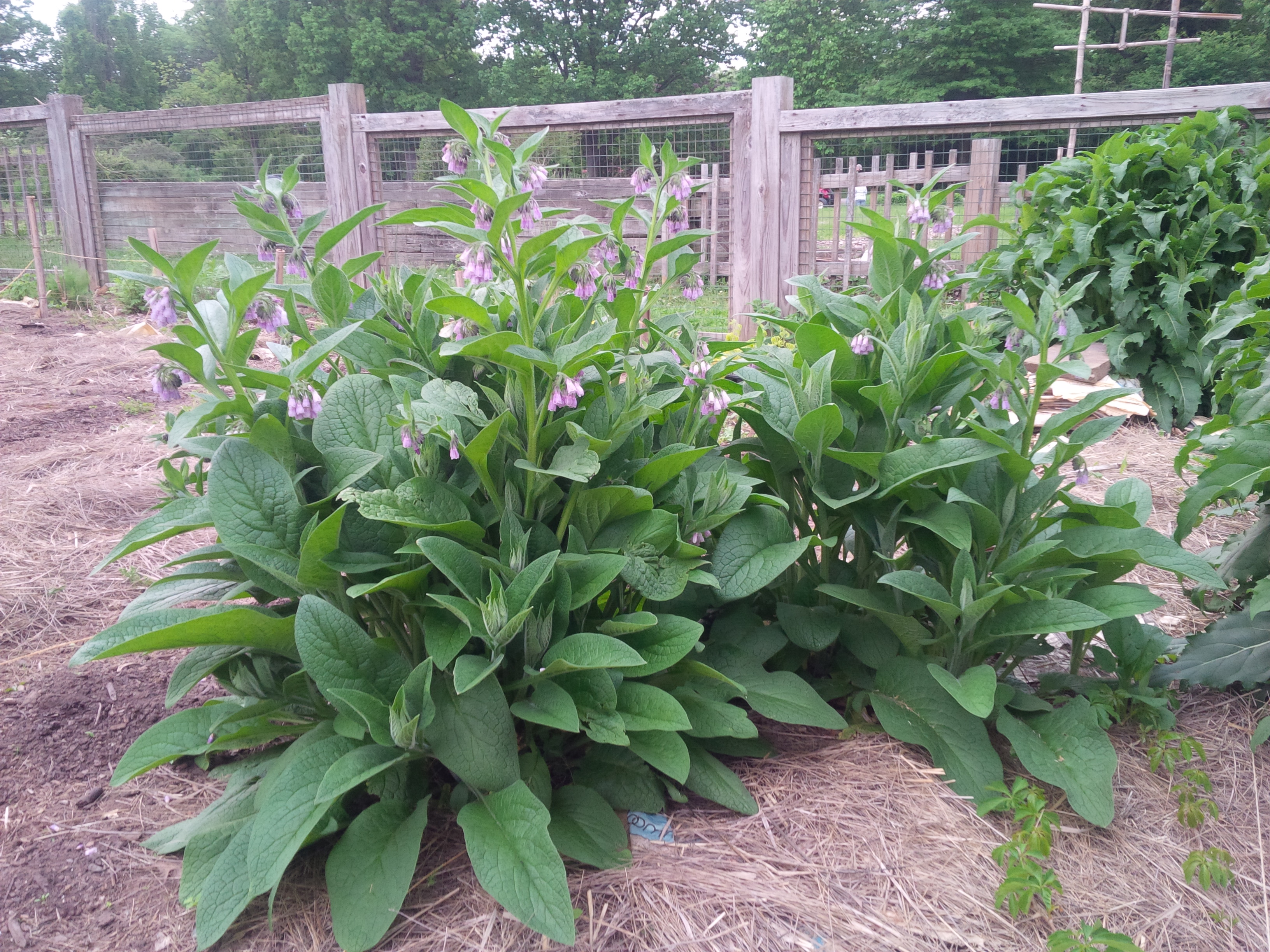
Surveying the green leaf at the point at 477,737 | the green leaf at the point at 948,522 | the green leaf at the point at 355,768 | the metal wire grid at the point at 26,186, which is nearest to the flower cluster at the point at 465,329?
the green leaf at the point at 477,737

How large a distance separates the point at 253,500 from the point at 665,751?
99 centimetres

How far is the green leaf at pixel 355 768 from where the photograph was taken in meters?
1.52

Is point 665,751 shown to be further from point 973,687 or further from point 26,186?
point 26,186

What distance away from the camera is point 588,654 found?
1.68 metres

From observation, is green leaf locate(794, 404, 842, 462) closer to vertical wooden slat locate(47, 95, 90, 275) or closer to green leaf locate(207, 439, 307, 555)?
green leaf locate(207, 439, 307, 555)

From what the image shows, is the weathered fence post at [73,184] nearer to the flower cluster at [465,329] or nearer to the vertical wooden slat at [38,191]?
the vertical wooden slat at [38,191]

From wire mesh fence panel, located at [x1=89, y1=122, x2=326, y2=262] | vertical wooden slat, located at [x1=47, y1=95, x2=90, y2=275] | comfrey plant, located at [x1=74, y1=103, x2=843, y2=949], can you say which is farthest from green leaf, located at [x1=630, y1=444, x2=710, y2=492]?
vertical wooden slat, located at [x1=47, y1=95, x2=90, y2=275]

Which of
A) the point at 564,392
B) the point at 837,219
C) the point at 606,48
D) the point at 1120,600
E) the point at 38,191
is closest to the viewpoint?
the point at 564,392

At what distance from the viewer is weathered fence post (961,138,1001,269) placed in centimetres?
699

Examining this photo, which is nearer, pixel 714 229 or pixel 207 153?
pixel 714 229

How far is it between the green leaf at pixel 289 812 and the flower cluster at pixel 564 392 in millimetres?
777

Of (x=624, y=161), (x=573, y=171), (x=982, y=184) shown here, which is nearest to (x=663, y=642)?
(x=982, y=184)

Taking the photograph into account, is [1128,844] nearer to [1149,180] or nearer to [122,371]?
[1149,180]

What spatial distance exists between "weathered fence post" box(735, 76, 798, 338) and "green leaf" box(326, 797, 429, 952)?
5333mm
